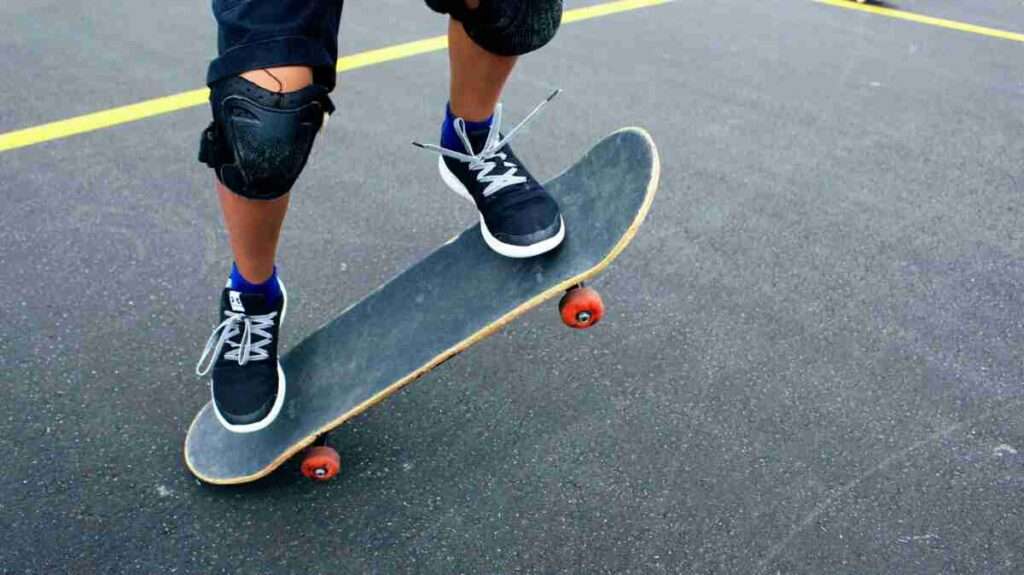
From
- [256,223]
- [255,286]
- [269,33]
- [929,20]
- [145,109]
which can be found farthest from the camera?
[929,20]

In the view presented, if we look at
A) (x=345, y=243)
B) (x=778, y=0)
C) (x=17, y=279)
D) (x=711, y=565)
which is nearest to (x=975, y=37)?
(x=778, y=0)

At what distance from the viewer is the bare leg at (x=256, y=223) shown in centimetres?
153

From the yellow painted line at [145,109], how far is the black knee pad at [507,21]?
5.53 feet

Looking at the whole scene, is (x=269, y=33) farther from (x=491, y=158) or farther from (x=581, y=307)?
(x=581, y=307)

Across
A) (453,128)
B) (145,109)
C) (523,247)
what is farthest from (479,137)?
(145,109)

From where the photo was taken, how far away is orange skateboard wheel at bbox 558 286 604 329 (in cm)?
181

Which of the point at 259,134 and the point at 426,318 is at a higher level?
the point at 259,134

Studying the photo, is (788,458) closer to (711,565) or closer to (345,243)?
(711,565)

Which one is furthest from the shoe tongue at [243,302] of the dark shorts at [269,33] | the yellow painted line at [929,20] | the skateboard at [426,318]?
the yellow painted line at [929,20]

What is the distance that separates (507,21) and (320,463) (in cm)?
91

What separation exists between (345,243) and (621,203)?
1087mm

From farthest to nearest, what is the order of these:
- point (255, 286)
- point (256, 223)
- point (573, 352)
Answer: point (573, 352), point (255, 286), point (256, 223)

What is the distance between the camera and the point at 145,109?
3475 mm

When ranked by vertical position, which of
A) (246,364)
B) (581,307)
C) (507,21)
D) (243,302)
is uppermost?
(507,21)
